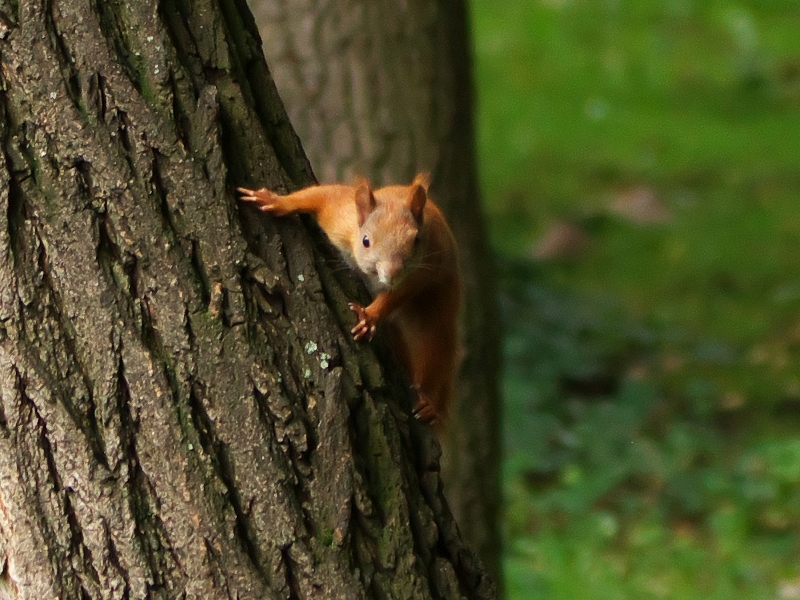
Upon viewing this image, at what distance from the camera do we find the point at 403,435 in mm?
2340

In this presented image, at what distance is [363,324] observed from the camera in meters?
2.34

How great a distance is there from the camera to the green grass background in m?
5.51

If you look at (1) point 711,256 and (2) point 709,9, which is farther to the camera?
(2) point 709,9

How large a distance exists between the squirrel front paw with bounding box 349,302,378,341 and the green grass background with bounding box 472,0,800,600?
217 cm

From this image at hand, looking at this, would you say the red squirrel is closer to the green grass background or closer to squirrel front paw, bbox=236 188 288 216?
squirrel front paw, bbox=236 188 288 216

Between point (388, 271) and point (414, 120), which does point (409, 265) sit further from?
point (414, 120)

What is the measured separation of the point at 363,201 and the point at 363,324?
644 mm

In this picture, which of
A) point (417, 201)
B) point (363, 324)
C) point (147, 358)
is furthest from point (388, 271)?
point (147, 358)

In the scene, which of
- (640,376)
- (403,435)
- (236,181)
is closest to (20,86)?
(236,181)

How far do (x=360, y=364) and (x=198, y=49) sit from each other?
0.62 metres

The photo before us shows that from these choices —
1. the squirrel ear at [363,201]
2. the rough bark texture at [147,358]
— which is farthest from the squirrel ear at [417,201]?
the rough bark texture at [147,358]

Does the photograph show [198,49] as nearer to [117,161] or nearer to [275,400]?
[117,161]

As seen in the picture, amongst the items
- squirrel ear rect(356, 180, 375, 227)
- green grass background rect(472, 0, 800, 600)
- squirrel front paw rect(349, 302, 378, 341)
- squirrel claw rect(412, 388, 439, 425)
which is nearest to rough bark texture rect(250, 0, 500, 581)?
green grass background rect(472, 0, 800, 600)

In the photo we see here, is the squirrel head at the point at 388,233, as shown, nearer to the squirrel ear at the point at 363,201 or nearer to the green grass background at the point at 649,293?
the squirrel ear at the point at 363,201
